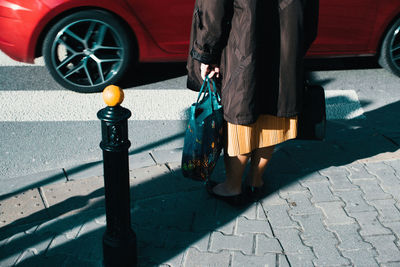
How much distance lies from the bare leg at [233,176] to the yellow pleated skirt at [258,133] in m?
0.11

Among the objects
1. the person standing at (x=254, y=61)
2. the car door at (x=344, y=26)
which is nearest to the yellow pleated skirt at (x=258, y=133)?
the person standing at (x=254, y=61)

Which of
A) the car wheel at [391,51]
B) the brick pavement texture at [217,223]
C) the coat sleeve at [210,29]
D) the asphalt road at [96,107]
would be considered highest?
the coat sleeve at [210,29]

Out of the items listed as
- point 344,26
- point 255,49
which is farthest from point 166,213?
point 344,26

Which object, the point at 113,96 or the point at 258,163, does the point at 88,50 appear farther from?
the point at 113,96

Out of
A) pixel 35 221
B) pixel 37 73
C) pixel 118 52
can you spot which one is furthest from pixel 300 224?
pixel 37 73

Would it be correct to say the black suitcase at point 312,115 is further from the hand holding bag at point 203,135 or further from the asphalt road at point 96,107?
the asphalt road at point 96,107

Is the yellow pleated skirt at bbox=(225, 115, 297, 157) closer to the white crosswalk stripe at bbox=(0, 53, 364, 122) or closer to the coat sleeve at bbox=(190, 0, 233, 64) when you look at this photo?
the coat sleeve at bbox=(190, 0, 233, 64)

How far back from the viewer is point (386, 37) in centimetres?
544

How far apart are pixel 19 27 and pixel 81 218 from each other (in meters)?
2.48

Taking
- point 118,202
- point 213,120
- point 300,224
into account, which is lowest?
point 300,224

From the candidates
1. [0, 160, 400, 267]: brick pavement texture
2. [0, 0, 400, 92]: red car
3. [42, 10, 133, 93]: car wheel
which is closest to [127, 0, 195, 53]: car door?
[0, 0, 400, 92]: red car

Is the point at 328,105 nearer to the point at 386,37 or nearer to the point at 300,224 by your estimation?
the point at 386,37

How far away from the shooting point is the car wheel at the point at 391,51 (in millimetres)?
5410

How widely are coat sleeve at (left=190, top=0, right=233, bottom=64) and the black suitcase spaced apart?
63cm
